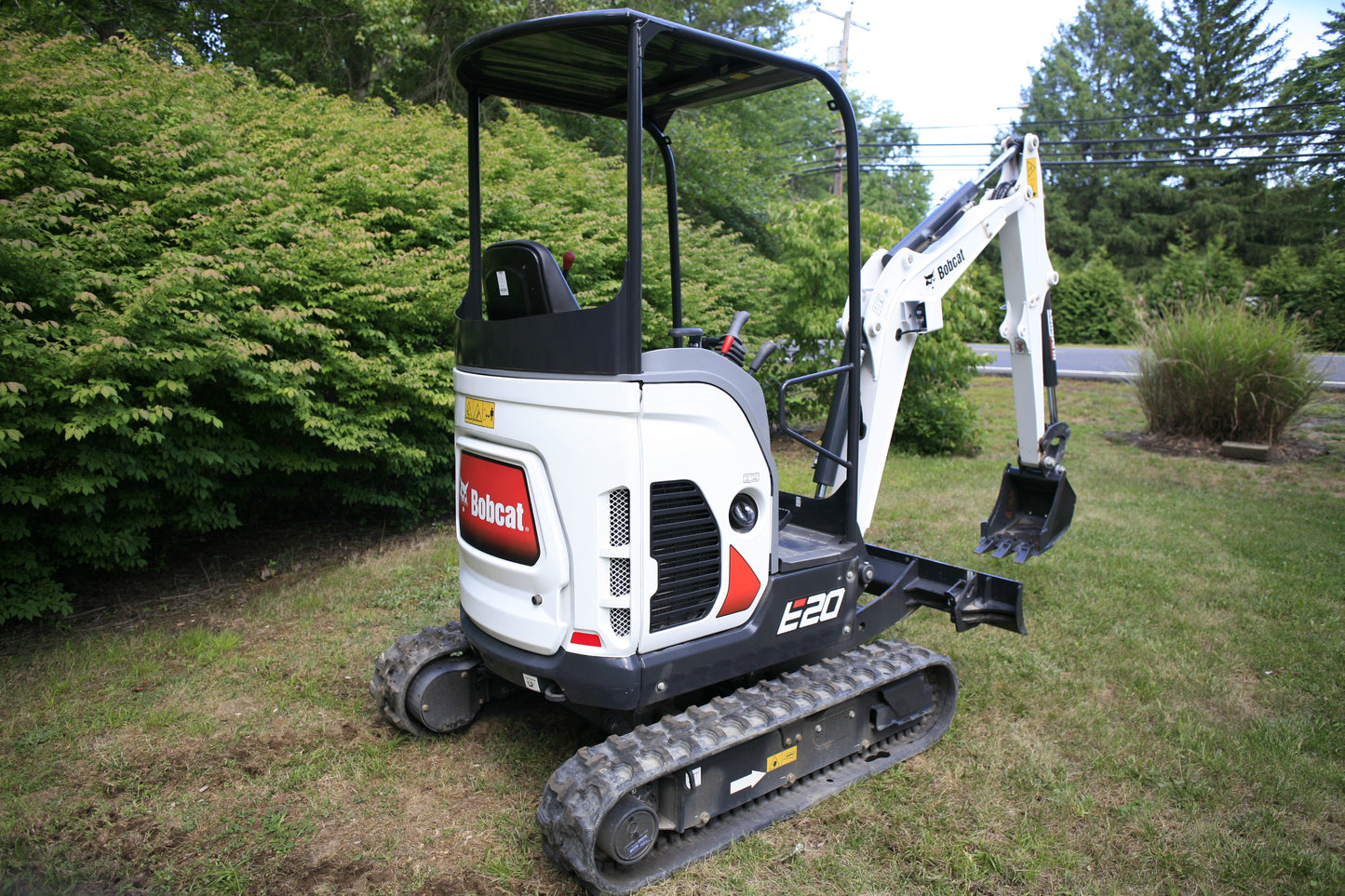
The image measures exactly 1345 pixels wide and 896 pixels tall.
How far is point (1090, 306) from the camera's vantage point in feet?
85.2

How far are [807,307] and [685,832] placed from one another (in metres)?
7.05

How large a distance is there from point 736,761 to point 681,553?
80 centimetres

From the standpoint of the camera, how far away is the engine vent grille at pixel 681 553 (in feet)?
8.98

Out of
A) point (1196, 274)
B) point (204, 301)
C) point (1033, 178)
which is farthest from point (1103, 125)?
point (204, 301)

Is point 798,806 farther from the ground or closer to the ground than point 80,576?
closer to the ground

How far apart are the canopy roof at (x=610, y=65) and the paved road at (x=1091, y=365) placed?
34.8 ft

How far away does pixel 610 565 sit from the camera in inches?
105

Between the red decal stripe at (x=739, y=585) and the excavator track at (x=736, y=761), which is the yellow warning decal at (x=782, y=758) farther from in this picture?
the red decal stripe at (x=739, y=585)

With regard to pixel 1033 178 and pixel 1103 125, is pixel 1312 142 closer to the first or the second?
pixel 1103 125

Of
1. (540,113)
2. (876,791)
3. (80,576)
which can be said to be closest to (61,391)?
(80,576)

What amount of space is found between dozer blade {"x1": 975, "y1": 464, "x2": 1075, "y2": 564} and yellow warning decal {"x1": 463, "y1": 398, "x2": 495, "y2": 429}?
3.27 meters

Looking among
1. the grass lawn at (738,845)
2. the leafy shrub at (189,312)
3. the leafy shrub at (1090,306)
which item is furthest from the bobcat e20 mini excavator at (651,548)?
the leafy shrub at (1090,306)

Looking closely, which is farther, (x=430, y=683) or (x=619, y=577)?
(x=430, y=683)

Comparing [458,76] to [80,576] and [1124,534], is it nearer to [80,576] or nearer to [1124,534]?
[80,576]
